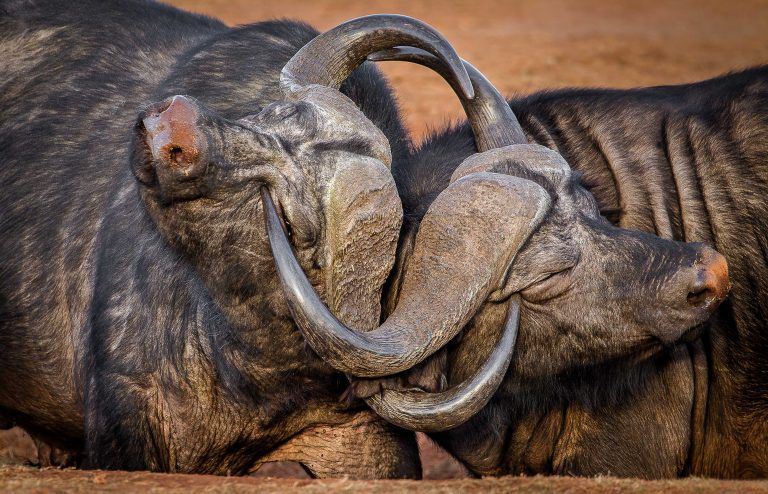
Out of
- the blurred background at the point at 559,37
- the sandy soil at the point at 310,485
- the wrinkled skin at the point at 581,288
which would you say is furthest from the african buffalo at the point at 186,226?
the blurred background at the point at 559,37

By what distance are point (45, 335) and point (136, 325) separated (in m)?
0.77

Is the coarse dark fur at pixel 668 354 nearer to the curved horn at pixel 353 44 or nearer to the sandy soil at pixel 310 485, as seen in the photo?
the curved horn at pixel 353 44

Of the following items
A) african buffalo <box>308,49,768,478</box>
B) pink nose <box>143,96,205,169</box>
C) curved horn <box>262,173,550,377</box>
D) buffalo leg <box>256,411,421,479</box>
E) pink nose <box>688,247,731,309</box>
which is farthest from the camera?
buffalo leg <box>256,411,421,479</box>

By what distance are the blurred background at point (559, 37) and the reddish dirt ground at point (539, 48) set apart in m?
0.02

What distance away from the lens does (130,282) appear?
4773 mm

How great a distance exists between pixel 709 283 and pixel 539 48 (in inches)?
463

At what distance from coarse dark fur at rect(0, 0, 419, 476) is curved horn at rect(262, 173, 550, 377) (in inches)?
14.8

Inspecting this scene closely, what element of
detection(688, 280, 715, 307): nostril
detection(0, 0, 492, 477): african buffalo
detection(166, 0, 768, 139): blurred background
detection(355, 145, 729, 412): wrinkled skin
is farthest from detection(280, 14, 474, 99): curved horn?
detection(166, 0, 768, 139): blurred background

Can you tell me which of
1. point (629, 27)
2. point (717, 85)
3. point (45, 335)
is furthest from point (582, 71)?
point (45, 335)

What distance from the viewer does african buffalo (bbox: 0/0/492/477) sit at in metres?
4.03

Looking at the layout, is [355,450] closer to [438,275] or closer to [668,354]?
[438,275]

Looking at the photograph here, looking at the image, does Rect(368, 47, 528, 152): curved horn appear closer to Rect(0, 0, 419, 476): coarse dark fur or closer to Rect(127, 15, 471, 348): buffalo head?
Rect(0, 0, 419, 476): coarse dark fur

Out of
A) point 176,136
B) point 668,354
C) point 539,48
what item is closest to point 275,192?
point 176,136

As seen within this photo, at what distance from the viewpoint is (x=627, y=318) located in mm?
4457
